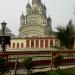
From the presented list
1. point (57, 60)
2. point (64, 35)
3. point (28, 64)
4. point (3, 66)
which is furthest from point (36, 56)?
point (64, 35)

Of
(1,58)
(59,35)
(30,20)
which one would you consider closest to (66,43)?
(59,35)

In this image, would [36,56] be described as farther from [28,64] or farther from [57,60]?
[28,64]

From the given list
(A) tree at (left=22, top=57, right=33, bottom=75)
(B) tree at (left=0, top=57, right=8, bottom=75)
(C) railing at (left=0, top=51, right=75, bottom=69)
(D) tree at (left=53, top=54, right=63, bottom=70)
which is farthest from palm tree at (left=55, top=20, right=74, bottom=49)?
(B) tree at (left=0, top=57, right=8, bottom=75)

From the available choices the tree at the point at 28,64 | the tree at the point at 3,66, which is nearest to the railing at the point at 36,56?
the tree at the point at 28,64

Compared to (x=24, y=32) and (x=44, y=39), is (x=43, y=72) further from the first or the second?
(x=24, y=32)

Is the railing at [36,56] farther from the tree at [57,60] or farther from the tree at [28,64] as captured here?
the tree at [28,64]

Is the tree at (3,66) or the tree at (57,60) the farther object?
the tree at (57,60)

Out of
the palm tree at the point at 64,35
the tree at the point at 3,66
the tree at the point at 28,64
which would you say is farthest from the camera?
the palm tree at the point at 64,35

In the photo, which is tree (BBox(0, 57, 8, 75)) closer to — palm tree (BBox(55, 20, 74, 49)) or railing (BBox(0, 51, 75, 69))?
railing (BBox(0, 51, 75, 69))

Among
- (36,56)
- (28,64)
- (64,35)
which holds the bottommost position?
(28,64)

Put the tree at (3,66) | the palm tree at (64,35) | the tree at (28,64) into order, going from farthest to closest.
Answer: the palm tree at (64,35)
the tree at (28,64)
the tree at (3,66)

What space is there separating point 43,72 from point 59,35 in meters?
8.69

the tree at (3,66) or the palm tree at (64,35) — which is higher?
the palm tree at (64,35)

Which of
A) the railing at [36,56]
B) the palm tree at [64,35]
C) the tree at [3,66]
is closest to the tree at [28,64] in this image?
the railing at [36,56]
